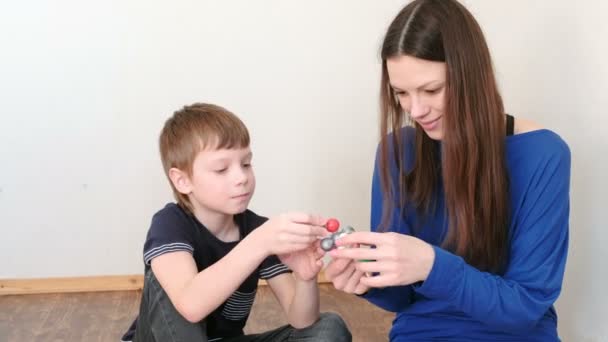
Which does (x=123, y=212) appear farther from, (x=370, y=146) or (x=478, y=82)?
(x=478, y=82)

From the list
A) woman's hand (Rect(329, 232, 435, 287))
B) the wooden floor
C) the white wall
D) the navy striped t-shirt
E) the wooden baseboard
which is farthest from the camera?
the wooden baseboard

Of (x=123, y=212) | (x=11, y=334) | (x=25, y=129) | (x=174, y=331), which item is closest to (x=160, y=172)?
(x=123, y=212)

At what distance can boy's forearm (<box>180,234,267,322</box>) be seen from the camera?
1194 mm

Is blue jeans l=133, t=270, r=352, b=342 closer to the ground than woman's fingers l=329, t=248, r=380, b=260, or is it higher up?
closer to the ground

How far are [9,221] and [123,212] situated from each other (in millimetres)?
411

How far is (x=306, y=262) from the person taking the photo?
4.25ft

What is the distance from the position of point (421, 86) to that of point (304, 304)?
493 millimetres

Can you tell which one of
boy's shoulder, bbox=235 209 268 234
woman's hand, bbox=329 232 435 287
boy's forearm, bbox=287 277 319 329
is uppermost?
woman's hand, bbox=329 232 435 287

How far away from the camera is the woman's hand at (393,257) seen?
1.07m

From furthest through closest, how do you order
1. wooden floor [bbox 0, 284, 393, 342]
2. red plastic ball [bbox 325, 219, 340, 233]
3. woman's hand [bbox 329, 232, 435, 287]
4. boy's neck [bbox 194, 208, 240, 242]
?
wooden floor [bbox 0, 284, 393, 342]
boy's neck [bbox 194, 208, 240, 242]
red plastic ball [bbox 325, 219, 340, 233]
woman's hand [bbox 329, 232, 435, 287]

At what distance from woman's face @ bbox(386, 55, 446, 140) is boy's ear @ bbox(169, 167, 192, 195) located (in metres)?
0.48

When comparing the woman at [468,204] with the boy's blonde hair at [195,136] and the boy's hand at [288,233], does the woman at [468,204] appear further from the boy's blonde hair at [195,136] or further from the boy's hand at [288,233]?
the boy's blonde hair at [195,136]

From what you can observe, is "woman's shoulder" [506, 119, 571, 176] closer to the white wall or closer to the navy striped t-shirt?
the navy striped t-shirt

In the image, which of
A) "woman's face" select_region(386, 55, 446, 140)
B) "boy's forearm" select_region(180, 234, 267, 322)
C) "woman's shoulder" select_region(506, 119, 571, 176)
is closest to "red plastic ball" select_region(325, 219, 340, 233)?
"boy's forearm" select_region(180, 234, 267, 322)
